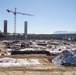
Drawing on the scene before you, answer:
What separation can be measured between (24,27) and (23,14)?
1192 centimetres

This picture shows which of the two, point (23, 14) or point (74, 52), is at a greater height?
point (23, 14)

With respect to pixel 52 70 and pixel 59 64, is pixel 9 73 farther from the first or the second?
pixel 59 64

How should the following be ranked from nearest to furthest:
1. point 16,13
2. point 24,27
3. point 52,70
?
point 52,70 → point 16,13 → point 24,27

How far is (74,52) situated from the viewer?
73.3 ft

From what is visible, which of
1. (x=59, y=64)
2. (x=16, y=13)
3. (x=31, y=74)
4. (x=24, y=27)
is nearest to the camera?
(x=31, y=74)

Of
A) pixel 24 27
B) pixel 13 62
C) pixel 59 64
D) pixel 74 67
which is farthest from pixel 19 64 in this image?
pixel 24 27

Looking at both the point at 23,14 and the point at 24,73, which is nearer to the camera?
the point at 24,73

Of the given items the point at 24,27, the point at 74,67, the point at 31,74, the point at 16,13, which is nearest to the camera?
the point at 31,74

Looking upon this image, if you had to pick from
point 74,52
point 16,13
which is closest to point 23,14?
point 16,13

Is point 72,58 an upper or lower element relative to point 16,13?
lower

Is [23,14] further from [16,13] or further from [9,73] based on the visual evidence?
[9,73]

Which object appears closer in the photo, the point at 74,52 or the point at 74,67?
the point at 74,67

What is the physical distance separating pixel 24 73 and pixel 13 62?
5053mm

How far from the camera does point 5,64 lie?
20.4 m
